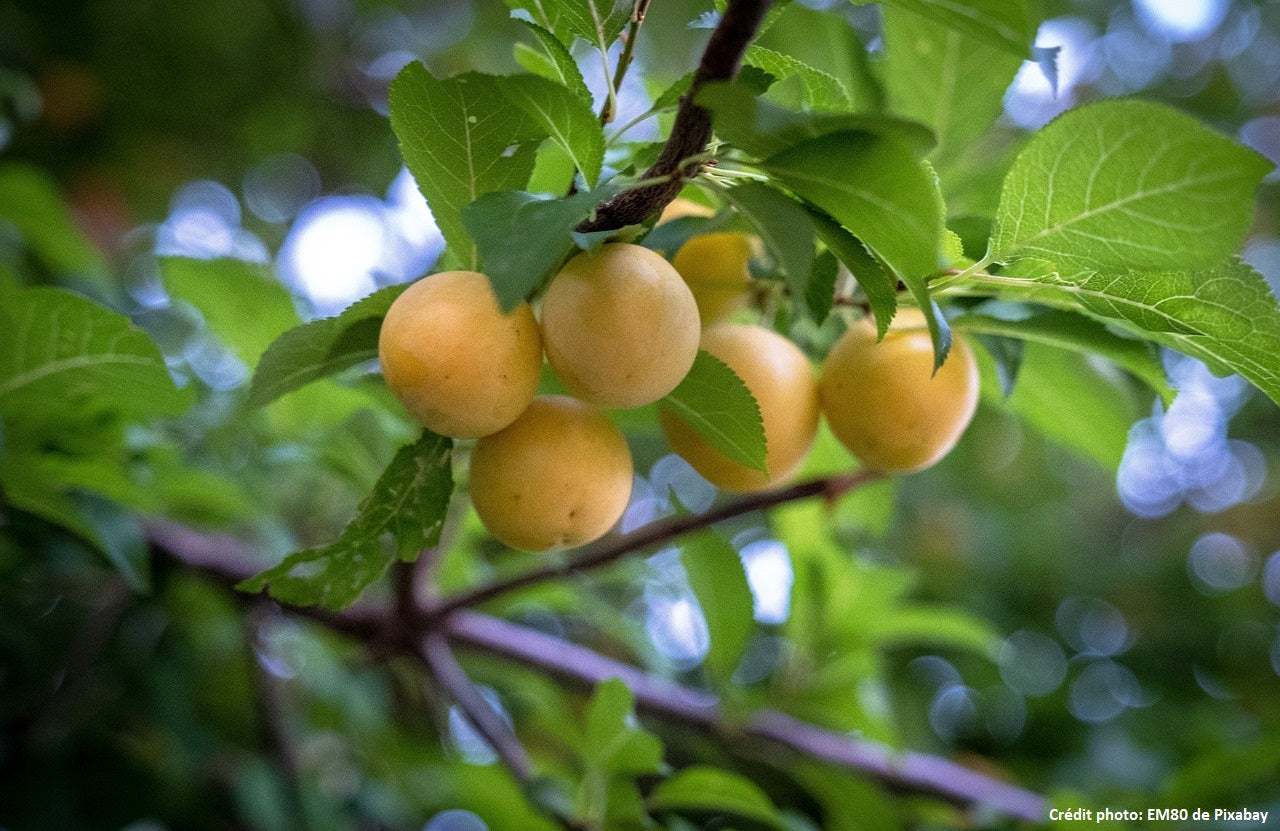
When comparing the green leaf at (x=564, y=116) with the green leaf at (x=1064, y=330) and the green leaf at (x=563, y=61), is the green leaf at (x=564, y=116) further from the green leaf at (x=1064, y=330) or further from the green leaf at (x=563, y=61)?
the green leaf at (x=1064, y=330)

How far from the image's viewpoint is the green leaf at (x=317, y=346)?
22.8 inches

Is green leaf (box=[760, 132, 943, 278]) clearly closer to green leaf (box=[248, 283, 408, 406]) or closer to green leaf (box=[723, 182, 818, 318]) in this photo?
green leaf (box=[723, 182, 818, 318])

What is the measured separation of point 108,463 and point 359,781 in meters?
0.79

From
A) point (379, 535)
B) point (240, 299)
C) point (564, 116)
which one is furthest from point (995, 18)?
point (240, 299)

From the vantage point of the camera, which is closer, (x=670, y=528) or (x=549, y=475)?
(x=549, y=475)

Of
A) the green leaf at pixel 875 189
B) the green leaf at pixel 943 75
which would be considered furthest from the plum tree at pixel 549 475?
the green leaf at pixel 943 75

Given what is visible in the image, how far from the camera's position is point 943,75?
81cm

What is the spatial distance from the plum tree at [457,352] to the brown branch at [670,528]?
1.14 ft

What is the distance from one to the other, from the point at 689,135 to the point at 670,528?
466 millimetres

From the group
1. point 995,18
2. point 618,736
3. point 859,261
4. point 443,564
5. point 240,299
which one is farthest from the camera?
point 443,564

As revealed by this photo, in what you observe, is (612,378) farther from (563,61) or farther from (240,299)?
(240,299)

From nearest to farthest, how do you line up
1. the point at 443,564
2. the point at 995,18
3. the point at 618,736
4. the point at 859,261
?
the point at 995,18 → the point at 859,261 → the point at 618,736 → the point at 443,564

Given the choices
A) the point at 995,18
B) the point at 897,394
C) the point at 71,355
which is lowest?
the point at 71,355

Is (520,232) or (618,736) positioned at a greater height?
(520,232)
